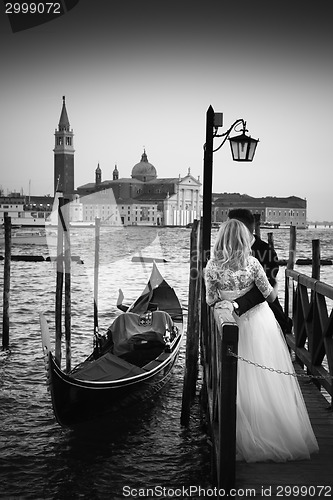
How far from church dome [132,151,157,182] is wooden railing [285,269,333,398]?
9786 cm

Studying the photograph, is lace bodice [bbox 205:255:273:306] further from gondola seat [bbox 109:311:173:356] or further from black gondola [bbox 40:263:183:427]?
gondola seat [bbox 109:311:173:356]

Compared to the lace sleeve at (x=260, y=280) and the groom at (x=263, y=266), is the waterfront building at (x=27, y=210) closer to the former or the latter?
the groom at (x=263, y=266)

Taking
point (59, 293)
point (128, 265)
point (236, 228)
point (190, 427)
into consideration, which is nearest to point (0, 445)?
point (190, 427)

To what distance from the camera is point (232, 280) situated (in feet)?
9.13

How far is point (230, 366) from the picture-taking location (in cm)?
223

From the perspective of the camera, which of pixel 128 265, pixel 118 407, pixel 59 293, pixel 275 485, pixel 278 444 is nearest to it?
pixel 275 485

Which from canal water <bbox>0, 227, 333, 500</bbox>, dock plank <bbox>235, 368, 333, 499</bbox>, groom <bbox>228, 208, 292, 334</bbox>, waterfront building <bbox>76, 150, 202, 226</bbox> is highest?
waterfront building <bbox>76, 150, 202, 226</bbox>

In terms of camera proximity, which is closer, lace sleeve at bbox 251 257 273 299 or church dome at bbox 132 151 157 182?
lace sleeve at bbox 251 257 273 299

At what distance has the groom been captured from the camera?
280cm

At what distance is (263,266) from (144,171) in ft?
324

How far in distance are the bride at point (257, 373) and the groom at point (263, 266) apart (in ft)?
0.11

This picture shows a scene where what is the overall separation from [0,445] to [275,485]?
111 inches

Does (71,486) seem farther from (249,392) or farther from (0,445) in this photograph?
(249,392)

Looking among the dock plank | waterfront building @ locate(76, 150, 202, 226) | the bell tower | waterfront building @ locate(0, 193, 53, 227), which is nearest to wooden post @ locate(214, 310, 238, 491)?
the dock plank
